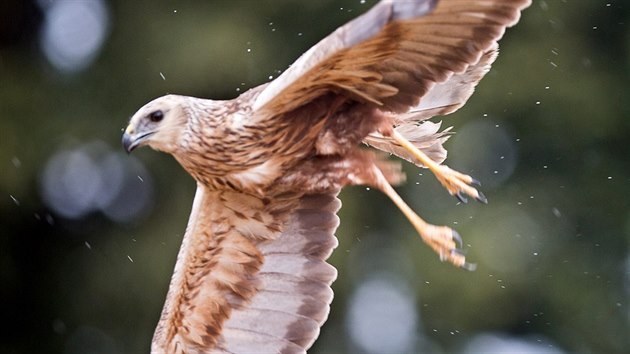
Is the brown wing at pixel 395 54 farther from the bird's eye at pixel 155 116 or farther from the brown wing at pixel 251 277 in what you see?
the brown wing at pixel 251 277


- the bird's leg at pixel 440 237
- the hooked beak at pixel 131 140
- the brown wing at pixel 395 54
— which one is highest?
the brown wing at pixel 395 54

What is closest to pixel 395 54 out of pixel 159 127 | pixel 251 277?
pixel 159 127

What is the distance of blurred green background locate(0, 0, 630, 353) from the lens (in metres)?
11.5

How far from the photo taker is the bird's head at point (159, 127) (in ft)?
20.4

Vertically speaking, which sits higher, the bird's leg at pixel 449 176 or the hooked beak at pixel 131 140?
the hooked beak at pixel 131 140

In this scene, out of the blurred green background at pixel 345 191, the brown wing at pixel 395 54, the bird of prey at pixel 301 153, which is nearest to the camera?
the brown wing at pixel 395 54

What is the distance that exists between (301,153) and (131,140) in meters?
0.69

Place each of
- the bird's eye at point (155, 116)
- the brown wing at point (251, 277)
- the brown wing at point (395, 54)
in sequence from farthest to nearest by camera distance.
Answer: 1. the brown wing at point (251, 277)
2. the bird's eye at point (155, 116)
3. the brown wing at point (395, 54)

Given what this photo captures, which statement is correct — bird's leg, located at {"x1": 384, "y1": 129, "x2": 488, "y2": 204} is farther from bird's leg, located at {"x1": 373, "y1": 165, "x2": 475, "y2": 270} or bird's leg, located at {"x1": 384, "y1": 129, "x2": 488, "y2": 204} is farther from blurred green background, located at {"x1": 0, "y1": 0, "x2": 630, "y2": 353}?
blurred green background, located at {"x1": 0, "y1": 0, "x2": 630, "y2": 353}

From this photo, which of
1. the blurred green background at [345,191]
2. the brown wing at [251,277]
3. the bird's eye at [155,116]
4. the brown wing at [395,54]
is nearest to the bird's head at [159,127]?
the bird's eye at [155,116]

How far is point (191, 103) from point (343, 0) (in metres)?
5.55

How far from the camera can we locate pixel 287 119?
610 centimetres

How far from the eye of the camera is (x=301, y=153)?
6.20 meters

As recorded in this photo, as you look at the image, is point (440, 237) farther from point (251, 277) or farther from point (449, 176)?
point (251, 277)
